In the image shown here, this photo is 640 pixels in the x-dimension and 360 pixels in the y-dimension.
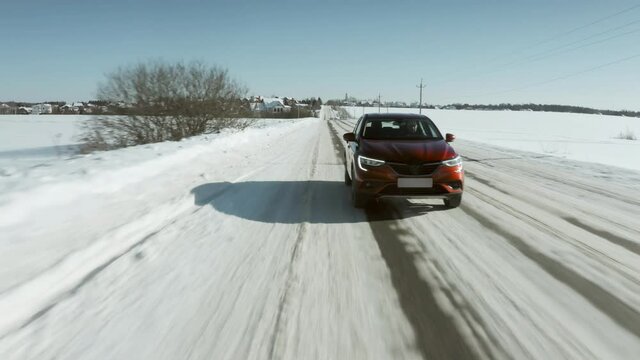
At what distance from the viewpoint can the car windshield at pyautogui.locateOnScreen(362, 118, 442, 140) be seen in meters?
7.15

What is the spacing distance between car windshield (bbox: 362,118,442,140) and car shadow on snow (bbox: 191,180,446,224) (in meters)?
1.14

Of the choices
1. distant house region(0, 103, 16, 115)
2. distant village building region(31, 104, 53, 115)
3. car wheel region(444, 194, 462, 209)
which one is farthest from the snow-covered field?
distant village building region(31, 104, 53, 115)

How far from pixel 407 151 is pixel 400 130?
4.75 ft

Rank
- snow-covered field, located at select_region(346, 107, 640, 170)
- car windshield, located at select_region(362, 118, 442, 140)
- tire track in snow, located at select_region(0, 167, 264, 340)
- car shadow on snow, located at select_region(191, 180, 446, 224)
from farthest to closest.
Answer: snow-covered field, located at select_region(346, 107, 640, 170) → car windshield, located at select_region(362, 118, 442, 140) → car shadow on snow, located at select_region(191, 180, 446, 224) → tire track in snow, located at select_region(0, 167, 264, 340)

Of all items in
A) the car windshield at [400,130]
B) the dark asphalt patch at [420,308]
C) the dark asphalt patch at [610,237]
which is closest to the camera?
the dark asphalt patch at [420,308]

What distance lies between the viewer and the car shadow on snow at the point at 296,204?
5.86m

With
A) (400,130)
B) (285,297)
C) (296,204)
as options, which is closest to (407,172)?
(400,130)

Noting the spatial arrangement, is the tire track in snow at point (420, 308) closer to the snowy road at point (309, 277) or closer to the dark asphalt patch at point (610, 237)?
the snowy road at point (309, 277)

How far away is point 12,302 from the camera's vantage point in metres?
→ 3.05

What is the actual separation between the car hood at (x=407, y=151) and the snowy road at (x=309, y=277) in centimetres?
86

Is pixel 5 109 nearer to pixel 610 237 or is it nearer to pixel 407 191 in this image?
pixel 407 191

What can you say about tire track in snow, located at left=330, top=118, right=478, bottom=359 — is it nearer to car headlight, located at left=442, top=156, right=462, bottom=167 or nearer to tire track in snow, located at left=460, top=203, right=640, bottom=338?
tire track in snow, located at left=460, top=203, right=640, bottom=338

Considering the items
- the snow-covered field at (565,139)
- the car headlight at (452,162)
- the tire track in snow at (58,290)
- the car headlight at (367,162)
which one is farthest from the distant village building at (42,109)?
the car headlight at (452,162)

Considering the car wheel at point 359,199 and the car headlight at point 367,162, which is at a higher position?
the car headlight at point 367,162
